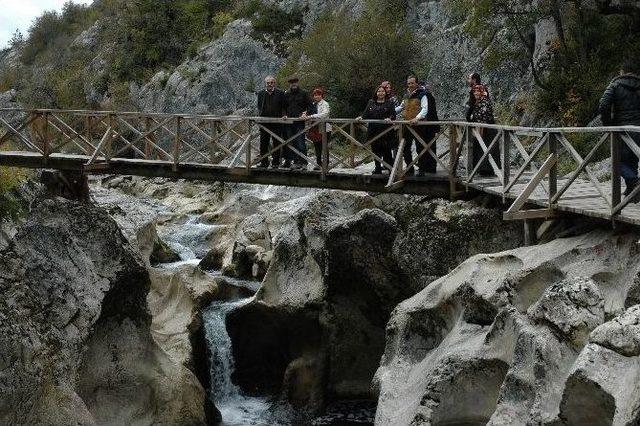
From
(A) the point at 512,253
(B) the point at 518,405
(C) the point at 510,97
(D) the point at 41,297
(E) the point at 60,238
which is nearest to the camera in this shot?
(B) the point at 518,405

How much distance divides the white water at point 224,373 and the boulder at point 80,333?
178 centimetres

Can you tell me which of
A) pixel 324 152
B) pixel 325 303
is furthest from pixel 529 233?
pixel 325 303

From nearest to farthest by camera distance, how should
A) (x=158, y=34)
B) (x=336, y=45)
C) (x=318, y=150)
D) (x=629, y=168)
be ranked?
(x=629, y=168) → (x=318, y=150) → (x=336, y=45) → (x=158, y=34)

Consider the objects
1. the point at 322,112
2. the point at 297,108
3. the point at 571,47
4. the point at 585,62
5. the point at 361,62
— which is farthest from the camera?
the point at 361,62

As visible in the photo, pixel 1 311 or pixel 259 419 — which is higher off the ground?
pixel 1 311

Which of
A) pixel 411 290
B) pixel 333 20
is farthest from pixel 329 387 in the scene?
pixel 333 20

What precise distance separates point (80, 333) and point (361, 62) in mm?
19400

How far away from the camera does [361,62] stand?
31500mm

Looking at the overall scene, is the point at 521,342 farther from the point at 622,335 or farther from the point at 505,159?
the point at 505,159

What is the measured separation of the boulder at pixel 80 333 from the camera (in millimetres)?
13109

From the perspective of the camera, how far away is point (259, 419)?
17.2m

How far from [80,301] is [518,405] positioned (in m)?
8.86

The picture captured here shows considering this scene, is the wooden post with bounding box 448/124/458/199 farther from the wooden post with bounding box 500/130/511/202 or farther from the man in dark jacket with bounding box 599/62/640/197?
the man in dark jacket with bounding box 599/62/640/197

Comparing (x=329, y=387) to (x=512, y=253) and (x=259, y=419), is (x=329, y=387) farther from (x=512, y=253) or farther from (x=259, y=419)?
(x=512, y=253)
